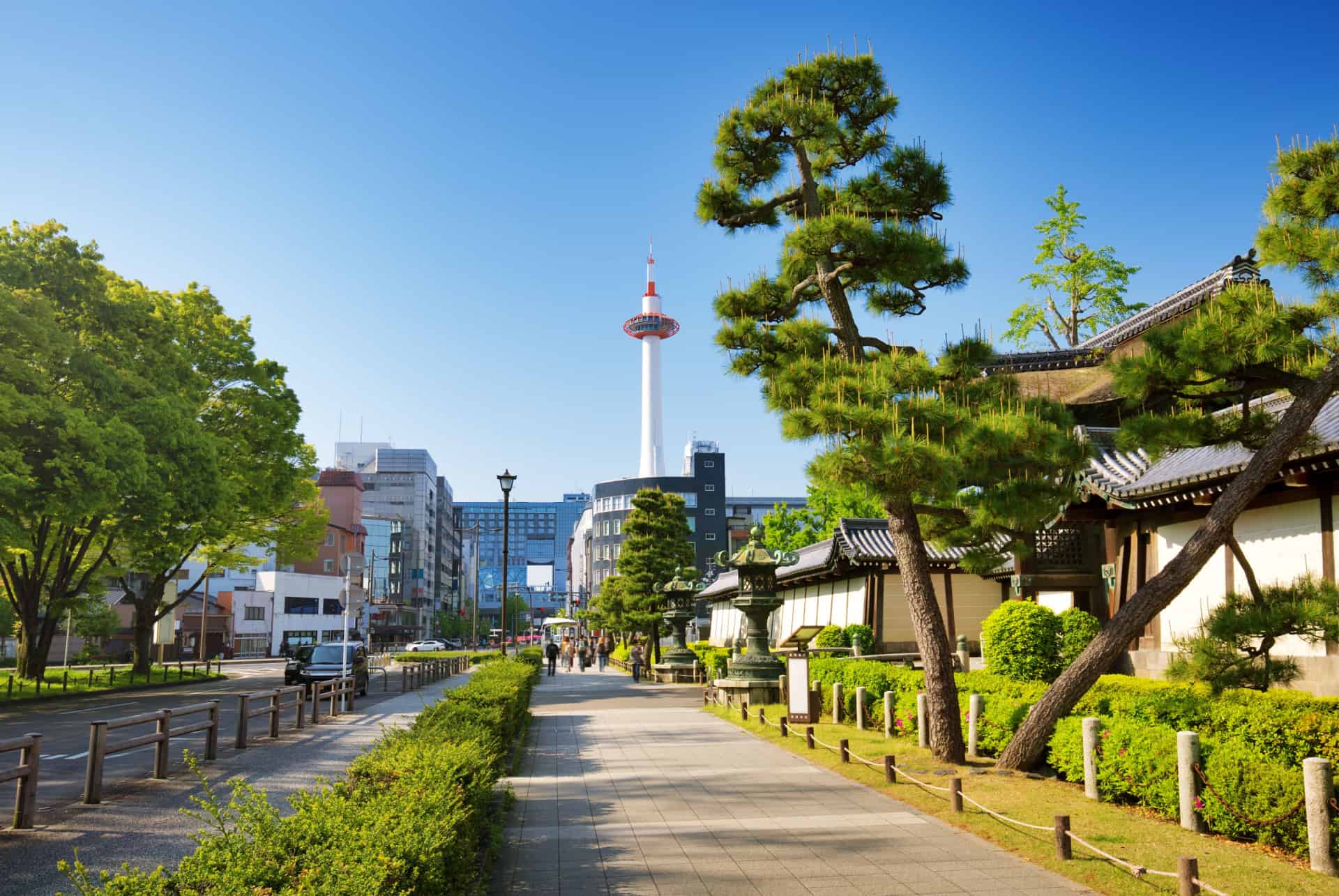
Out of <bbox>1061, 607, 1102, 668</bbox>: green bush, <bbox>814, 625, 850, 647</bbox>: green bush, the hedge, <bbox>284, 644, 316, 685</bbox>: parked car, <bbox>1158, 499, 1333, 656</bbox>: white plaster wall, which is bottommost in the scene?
<bbox>284, 644, 316, 685</bbox>: parked car

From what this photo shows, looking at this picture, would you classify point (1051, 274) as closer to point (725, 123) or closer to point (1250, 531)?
point (1250, 531)

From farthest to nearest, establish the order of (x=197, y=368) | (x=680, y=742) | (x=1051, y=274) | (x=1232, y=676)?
(x=1051, y=274) → (x=197, y=368) → (x=680, y=742) → (x=1232, y=676)

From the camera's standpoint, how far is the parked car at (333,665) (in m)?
28.5

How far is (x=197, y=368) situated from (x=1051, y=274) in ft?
112

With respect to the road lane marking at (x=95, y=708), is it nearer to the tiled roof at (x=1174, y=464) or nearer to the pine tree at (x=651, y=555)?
the pine tree at (x=651, y=555)

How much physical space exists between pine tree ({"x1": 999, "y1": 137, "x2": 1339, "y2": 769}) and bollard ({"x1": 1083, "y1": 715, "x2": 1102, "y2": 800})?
66 cm

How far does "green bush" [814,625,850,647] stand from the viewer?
28.0m

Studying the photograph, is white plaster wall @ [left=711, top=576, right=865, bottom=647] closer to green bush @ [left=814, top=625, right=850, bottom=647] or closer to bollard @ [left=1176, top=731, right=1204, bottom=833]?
green bush @ [left=814, top=625, right=850, bottom=647]

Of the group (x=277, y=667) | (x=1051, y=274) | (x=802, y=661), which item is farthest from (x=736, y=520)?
(x=802, y=661)

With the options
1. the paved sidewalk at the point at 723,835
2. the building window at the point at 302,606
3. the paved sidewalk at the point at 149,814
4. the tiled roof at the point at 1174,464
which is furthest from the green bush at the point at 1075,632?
the building window at the point at 302,606

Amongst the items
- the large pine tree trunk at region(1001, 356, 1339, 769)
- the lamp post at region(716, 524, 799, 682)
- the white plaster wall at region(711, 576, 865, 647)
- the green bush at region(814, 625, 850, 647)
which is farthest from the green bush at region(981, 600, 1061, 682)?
the white plaster wall at region(711, 576, 865, 647)

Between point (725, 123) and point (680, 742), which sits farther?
point (680, 742)

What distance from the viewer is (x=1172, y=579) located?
10859 mm

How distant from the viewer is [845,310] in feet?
47.3
